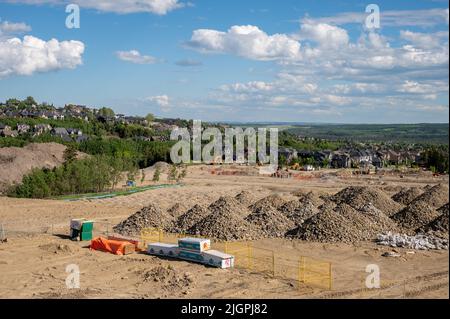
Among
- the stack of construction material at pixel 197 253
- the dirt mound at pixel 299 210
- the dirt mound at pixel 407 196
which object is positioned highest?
the dirt mound at pixel 407 196

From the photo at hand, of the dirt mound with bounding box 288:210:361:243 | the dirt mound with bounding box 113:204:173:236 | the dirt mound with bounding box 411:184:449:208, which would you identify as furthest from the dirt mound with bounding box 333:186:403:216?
the dirt mound with bounding box 113:204:173:236

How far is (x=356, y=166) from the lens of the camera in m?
88.6

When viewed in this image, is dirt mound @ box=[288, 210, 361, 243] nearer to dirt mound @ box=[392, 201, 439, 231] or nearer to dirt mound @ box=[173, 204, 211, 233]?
dirt mound @ box=[392, 201, 439, 231]

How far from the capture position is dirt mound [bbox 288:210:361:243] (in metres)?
24.1

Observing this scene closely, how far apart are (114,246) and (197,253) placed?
184 inches

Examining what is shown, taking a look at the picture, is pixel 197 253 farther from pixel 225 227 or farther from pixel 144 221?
pixel 144 221

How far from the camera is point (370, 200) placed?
30.4m

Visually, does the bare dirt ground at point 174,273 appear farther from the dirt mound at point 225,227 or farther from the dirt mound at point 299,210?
the dirt mound at point 299,210

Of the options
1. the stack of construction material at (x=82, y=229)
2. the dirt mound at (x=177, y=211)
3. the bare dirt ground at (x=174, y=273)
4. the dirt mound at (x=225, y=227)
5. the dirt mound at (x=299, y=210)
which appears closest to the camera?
the bare dirt ground at (x=174, y=273)

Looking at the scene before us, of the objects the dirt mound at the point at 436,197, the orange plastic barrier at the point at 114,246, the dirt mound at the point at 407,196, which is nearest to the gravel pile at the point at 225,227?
the orange plastic barrier at the point at 114,246

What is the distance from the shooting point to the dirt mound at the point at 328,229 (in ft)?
79.2

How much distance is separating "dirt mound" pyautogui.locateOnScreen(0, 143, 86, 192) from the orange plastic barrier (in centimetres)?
2747

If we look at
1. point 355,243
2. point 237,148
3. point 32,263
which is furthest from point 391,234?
point 237,148

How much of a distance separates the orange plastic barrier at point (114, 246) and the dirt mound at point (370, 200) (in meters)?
14.1
